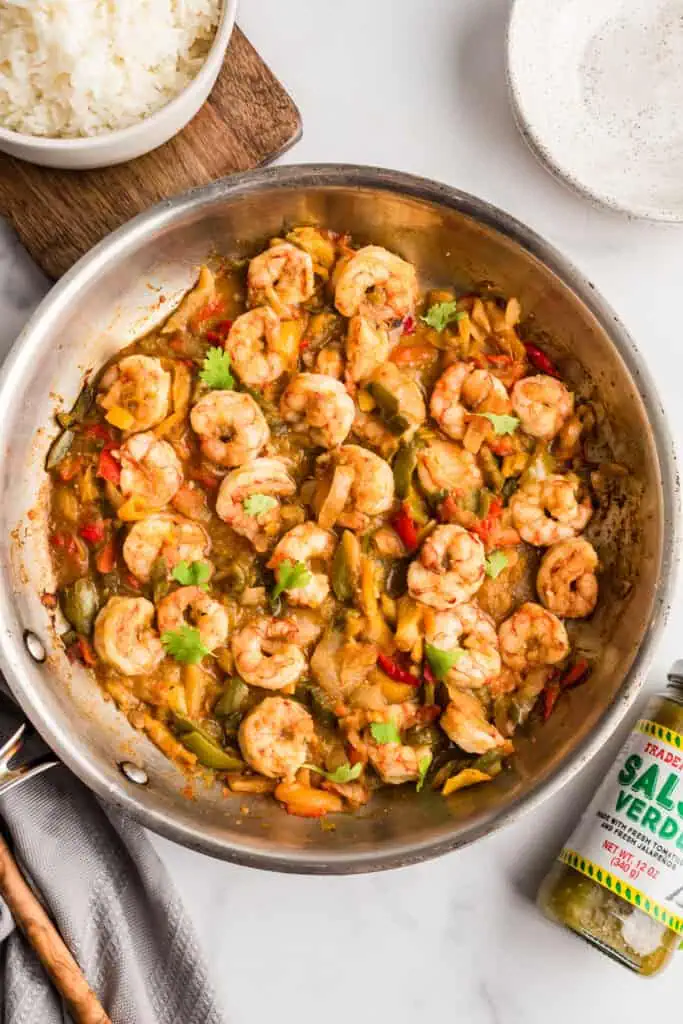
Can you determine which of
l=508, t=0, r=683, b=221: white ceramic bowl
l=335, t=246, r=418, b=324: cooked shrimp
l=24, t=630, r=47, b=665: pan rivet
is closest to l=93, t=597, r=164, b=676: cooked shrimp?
l=24, t=630, r=47, b=665: pan rivet

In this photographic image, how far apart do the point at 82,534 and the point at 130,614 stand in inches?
14.0

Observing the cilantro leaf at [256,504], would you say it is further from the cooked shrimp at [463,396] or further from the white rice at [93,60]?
the white rice at [93,60]

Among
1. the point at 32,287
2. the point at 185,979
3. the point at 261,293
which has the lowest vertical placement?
the point at 185,979

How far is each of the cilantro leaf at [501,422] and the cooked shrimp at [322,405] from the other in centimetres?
46

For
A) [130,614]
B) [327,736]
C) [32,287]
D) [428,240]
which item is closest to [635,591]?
[327,736]

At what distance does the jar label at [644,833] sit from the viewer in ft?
11.0

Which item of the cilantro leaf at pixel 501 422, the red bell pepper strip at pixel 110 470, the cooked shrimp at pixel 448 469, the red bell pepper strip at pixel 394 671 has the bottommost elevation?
the red bell pepper strip at pixel 394 671

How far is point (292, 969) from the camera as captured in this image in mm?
3781

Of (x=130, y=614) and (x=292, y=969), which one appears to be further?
(x=292, y=969)

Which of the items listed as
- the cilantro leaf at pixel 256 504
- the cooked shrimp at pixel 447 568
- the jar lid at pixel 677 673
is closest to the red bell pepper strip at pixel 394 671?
the cooked shrimp at pixel 447 568

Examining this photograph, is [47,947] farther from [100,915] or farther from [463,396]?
[463,396]

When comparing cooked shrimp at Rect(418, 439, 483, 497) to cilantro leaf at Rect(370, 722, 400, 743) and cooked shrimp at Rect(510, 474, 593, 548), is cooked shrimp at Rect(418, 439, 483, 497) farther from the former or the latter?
cilantro leaf at Rect(370, 722, 400, 743)

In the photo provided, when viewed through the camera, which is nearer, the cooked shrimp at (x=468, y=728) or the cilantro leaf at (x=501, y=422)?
the cooked shrimp at (x=468, y=728)

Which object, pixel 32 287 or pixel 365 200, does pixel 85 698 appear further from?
pixel 365 200
